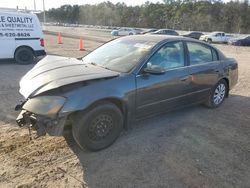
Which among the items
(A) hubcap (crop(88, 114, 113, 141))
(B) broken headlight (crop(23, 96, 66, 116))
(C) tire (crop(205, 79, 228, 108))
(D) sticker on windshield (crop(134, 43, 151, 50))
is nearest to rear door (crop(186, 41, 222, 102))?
(C) tire (crop(205, 79, 228, 108))

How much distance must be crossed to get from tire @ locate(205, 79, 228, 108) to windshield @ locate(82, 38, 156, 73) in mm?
2037

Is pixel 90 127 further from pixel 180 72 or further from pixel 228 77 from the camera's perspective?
pixel 228 77

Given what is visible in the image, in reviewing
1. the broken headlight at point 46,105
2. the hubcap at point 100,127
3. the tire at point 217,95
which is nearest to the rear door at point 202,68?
the tire at point 217,95

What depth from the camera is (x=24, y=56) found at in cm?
1109

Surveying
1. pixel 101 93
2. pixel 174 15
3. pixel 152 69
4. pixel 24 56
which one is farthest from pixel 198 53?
pixel 174 15

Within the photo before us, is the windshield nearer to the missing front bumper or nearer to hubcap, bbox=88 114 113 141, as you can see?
hubcap, bbox=88 114 113 141

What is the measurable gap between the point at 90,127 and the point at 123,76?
91 centimetres

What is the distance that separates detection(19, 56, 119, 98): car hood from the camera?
3746 mm

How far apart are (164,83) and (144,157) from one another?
4.40ft

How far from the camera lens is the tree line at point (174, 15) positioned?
214ft

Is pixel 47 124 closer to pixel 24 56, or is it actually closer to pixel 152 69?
pixel 152 69

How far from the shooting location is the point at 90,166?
3734mm

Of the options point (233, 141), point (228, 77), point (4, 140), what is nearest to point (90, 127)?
point (4, 140)

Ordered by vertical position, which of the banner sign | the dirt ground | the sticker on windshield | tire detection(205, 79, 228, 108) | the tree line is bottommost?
the dirt ground
